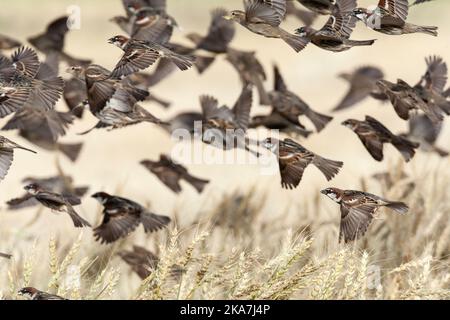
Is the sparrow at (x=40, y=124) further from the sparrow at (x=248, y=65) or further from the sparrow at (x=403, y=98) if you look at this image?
the sparrow at (x=403, y=98)

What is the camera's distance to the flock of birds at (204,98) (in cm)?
482

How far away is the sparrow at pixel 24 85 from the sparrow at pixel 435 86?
1.59 meters

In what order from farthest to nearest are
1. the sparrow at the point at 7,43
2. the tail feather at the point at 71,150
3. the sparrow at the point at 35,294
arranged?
the tail feather at the point at 71,150, the sparrow at the point at 7,43, the sparrow at the point at 35,294

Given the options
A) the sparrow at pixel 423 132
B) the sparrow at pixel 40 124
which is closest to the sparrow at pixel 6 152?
the sparrow at pixel 40 124

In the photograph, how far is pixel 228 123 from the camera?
5.79 m

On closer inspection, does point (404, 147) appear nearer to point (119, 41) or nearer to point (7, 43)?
point (119, 41)

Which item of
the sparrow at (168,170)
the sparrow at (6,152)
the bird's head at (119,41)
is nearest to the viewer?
the sparrow at (6,152)

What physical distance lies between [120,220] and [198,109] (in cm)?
612

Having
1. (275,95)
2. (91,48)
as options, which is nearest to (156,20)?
(275,95)

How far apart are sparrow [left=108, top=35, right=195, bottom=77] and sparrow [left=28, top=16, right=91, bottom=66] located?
1.67 m

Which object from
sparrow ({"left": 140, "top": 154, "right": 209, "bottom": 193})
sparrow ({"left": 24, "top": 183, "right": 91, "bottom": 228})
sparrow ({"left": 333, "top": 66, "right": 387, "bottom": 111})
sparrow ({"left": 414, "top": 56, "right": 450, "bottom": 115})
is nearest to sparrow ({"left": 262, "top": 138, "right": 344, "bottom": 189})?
sparrow ({"left": 414, "top": 56, "right": 450, "bottom": 115})

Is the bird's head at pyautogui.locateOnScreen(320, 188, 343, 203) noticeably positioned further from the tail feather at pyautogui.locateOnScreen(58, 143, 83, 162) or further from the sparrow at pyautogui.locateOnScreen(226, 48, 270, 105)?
the tail feather at pyautogui.locateOnScreen(58, 143, 83, 162)

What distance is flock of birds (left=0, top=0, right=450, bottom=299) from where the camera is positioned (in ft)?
15.8

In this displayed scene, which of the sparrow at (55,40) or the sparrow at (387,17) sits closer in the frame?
the sparrow at (387,17)
